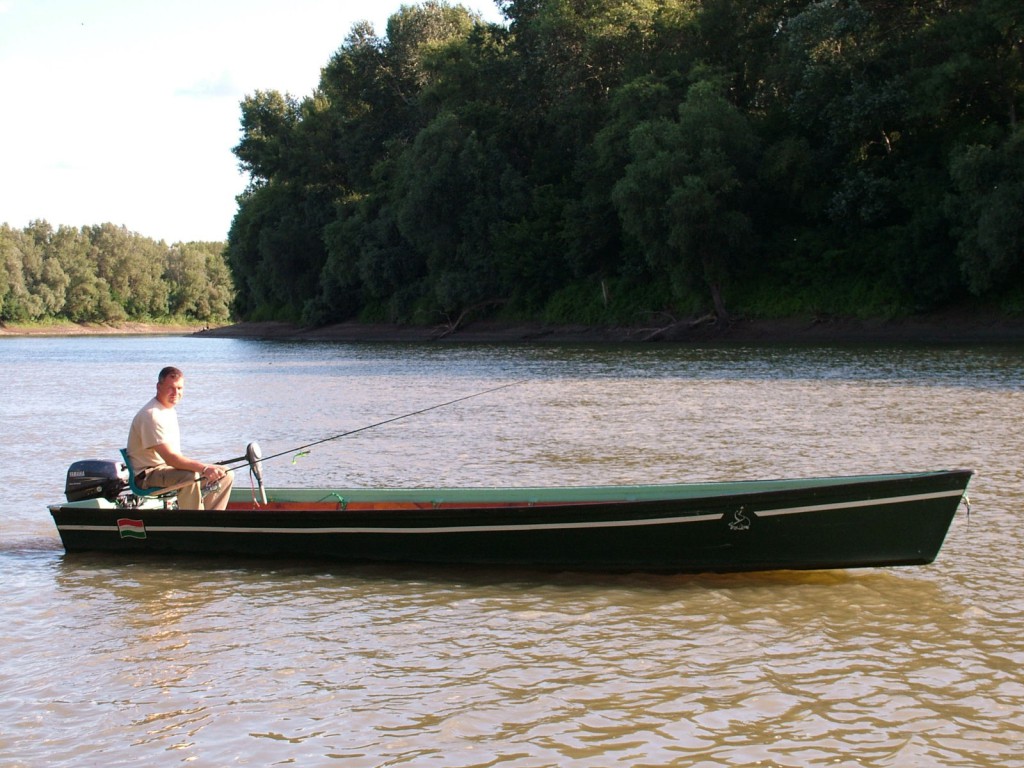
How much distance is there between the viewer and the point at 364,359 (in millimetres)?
43250

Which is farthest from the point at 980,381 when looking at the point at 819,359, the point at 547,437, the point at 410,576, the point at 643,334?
the point at 643,334

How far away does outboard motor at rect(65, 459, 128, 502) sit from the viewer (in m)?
10.2

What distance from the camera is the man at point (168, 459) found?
9.53 meters

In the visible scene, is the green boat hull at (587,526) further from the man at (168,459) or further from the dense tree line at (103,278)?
the dense tree line at (103,278)

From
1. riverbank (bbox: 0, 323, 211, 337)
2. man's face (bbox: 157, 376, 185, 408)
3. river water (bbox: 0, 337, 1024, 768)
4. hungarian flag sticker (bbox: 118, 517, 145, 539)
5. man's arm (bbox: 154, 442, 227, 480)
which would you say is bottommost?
river water (bbox: 0, 337, 1024, 768)

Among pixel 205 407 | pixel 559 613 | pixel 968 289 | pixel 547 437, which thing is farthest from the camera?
pixel 968 289

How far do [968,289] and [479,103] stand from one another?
1140 inches

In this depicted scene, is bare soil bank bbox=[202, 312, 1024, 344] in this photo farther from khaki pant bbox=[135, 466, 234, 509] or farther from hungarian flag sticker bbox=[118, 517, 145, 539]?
hungarian flag sticker bbox=[118, 517, 145, 539]

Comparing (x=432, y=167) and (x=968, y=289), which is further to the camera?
(x=432, y=167)

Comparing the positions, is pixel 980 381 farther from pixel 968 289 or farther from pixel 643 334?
pixel 643 334

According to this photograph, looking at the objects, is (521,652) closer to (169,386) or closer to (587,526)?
(587,526)

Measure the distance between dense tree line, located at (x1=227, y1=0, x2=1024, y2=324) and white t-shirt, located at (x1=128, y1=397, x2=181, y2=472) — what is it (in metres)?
34.1

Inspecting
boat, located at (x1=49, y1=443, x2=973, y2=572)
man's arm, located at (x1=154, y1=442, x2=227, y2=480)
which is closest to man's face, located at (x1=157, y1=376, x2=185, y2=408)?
man's arm, located at (x1=154, y1=442, x2=227, y2=480)

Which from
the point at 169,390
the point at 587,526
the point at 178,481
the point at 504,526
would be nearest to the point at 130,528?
the point at 178,481
